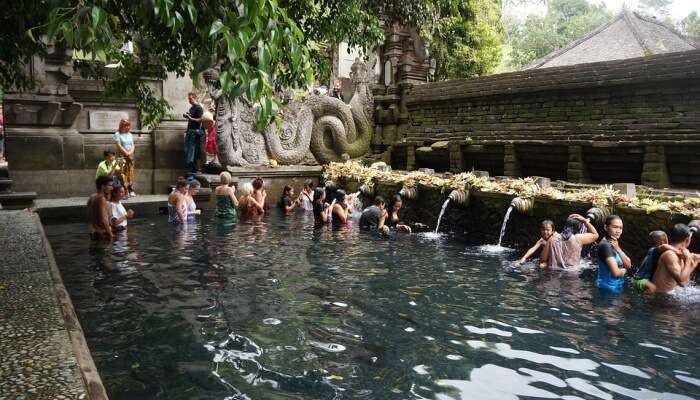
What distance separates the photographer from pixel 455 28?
22.0 meters

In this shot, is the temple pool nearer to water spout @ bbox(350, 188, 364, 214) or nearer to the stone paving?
the stone paving

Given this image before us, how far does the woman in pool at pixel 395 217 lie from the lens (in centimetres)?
1136

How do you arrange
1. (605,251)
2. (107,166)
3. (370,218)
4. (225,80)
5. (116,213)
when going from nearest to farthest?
1. (225,80)
2. (605,251)
3. (116,213)
4. (370,218)
5. (107,166)

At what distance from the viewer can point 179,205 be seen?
1116 centimetres

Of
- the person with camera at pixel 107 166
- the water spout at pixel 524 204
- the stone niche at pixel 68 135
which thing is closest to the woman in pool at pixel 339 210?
the water spout at pixel 524 204

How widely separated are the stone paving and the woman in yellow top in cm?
811

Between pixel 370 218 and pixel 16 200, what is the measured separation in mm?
6853

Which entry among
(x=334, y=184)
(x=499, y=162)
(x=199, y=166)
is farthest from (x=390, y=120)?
(x=199, y=166)

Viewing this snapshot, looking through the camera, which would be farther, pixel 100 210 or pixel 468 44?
pixel 468 44

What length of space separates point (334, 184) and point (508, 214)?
20.9 ft

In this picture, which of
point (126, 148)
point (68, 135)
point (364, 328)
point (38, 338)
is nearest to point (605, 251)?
point (364, 328)

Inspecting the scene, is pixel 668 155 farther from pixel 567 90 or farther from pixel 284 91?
pixel 284 91

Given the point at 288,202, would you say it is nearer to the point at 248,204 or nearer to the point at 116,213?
the point at 248,204

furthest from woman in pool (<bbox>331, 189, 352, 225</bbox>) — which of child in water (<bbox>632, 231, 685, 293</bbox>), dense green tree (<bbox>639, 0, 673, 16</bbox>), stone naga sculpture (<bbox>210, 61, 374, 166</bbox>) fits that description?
dense green tree (<bbox>639, 0, 673, 16</bbox>)
